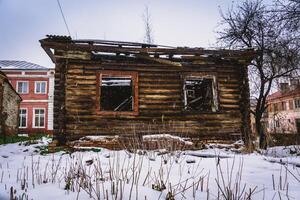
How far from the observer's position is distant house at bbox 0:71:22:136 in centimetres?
1927

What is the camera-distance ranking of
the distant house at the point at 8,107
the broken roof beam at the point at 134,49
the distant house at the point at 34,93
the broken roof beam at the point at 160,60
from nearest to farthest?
the broken roof beam at the point at 134,49
the broken roof beam at the point at 160,60
the distant house at the point at 8,107
the distant house at the point at 34,93

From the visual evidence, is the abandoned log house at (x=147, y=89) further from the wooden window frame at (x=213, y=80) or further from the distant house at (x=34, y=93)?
the distant house at (x=34, y=93)

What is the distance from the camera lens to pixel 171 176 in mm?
4109

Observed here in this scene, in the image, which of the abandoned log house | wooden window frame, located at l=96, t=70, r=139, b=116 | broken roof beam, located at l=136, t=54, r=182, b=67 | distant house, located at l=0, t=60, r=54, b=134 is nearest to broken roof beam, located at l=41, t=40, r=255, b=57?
the abandoned log house

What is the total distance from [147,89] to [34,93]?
23.3m

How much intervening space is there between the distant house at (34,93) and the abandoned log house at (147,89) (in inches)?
848

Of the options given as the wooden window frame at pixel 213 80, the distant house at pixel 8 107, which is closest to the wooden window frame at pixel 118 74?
the wooden window frame at pixel 213 80

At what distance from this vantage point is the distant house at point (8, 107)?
19.3 meters

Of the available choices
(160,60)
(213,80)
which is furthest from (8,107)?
(213,80)

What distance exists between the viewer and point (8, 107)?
70.8ft

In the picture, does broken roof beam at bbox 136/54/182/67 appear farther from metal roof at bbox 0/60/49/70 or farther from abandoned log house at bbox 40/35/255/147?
metal roof at bbox 0/60/49/70

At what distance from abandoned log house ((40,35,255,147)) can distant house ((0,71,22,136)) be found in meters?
11.4

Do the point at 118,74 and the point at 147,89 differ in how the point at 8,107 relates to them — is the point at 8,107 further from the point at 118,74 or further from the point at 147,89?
the point at 147,89

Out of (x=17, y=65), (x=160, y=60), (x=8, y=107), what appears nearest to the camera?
(x=160, y=60)
